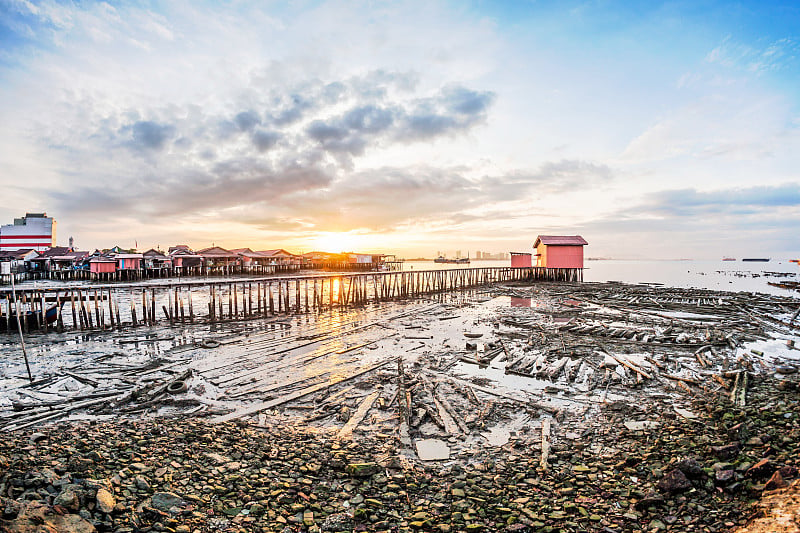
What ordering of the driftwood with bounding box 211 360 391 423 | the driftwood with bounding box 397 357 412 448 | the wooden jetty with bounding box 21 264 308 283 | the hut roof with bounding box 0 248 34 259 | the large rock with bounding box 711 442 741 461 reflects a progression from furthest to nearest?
1. the wooden jetty with bounding box 21 264 308 283
2. the hut roof with bounding box 0 248 34 259
3. the driftwood with bounding box 211 360 391 423
4. the driftwood with bounding box 397 357 412 448
5. the large rock with bounding box 711 442 741 461

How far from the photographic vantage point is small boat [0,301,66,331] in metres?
17.2

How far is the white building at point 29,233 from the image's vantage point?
52.5 m

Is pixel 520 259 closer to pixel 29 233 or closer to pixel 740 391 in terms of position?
pixel 740 391

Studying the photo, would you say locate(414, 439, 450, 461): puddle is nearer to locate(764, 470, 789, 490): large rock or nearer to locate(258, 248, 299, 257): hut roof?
locate(764, 470, 789, 490): large rock

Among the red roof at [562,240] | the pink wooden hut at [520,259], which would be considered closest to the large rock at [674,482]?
the red roof at [562,240]

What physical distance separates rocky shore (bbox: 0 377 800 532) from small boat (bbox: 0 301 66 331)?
14896 mm

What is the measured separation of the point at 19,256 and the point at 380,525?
213 ft

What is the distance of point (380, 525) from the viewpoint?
14.0 feet

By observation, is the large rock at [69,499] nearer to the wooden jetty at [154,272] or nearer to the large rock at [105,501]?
the large rock at [105,501]

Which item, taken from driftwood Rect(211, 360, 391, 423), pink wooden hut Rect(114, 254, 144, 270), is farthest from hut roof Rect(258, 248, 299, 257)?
driftwood Rect(211, 360, 391, 423)

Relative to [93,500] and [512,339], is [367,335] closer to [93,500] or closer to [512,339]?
[512,339]

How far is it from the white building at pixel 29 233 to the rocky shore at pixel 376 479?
65579 millimetres

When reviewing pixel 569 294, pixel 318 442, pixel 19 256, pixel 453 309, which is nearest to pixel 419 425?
pixel 318 442

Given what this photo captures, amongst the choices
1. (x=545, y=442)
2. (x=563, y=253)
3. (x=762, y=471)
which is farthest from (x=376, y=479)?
(x=563, y=253)
